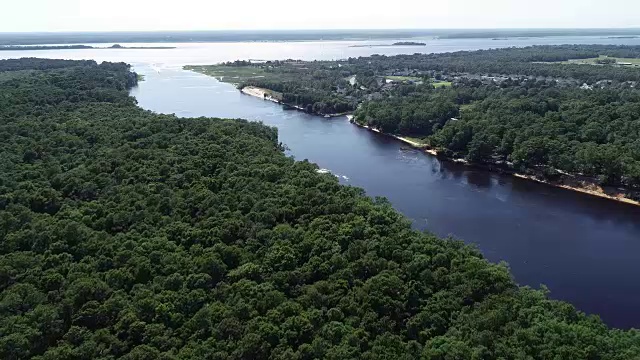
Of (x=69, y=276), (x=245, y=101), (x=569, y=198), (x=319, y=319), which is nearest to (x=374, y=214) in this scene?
(x=319, y=319)

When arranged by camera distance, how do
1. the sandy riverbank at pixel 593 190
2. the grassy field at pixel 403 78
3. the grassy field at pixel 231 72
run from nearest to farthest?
the sandy riverbank at pixel 593 190
the grassy field at pixel 403 78
the grassy field at pixel 231 72

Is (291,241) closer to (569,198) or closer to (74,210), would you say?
(74,210)

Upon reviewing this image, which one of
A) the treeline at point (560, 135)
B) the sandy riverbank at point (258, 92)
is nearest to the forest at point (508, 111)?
the treeline at point (560, 135)

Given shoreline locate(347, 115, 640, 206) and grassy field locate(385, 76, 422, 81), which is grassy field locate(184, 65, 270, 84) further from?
shoreline locate(347, 115, 640, 206)

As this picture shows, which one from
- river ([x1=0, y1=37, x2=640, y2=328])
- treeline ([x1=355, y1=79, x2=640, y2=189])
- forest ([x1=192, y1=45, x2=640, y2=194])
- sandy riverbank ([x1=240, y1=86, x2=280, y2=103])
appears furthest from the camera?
Answer: sandy riverbank ([x1=240, y1=86, x2=280, y2=103])

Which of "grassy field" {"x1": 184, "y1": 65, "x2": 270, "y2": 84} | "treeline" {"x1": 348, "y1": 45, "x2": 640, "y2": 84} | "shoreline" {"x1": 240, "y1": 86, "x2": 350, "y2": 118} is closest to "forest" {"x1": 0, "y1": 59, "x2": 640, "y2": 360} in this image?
"shoreline" {"x1": 240, "y1": 86, "x2": 350, "y2": 118}

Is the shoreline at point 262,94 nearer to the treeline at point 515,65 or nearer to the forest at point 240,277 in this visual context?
the treeline at point 515,65

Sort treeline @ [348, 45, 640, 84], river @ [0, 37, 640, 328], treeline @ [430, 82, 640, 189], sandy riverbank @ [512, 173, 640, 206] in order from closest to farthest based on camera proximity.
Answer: river @ [0, 37, 640, 328] < sandy riverbank @ [512, 173, 640, 206] < treeline @ [430, 82, 640, 189] < treeline @ [348, 45, 640, 84]
